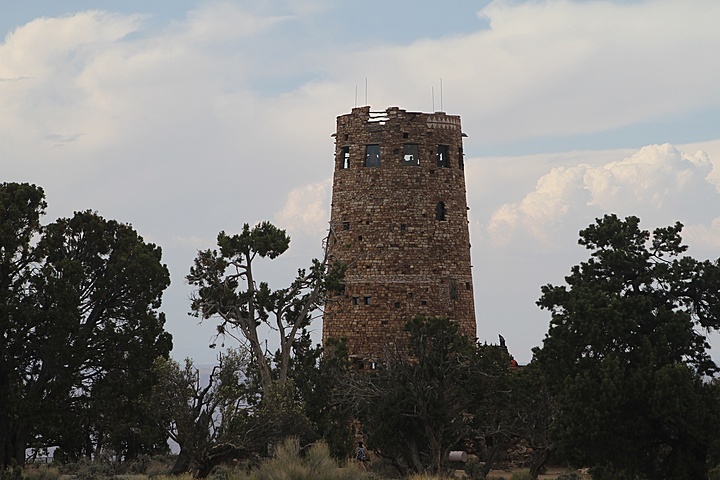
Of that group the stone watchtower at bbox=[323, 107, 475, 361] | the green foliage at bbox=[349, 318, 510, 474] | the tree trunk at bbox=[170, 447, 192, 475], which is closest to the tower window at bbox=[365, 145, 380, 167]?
the stone watchtower at bbox=[323, 107, 475, 361]

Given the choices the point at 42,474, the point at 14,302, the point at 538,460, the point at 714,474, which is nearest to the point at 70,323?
the point at 14,302

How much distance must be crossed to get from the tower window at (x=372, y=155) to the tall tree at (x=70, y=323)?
1236 cm

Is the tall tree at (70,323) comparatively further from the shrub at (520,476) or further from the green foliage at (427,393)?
the shrub at (520,476)

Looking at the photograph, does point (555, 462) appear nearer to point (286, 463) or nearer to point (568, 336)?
point (568, 336)

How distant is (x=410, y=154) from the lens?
5047 cm

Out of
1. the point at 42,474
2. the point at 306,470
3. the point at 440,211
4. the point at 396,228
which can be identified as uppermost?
Result: the point at 440,211

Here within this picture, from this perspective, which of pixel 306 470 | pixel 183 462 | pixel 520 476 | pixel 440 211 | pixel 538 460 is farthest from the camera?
pixel 440 211

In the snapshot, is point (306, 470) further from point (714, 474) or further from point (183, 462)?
point (714, 474)

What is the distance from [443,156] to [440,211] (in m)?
2.59

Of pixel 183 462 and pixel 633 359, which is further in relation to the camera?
pixel 183 462

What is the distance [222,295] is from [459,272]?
13.3 m

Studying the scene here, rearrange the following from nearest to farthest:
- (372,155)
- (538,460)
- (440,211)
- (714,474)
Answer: (714,474) → (538,460) → (440,211) → (372,155)

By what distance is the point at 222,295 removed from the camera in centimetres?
4038

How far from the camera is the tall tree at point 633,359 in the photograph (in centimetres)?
2933
